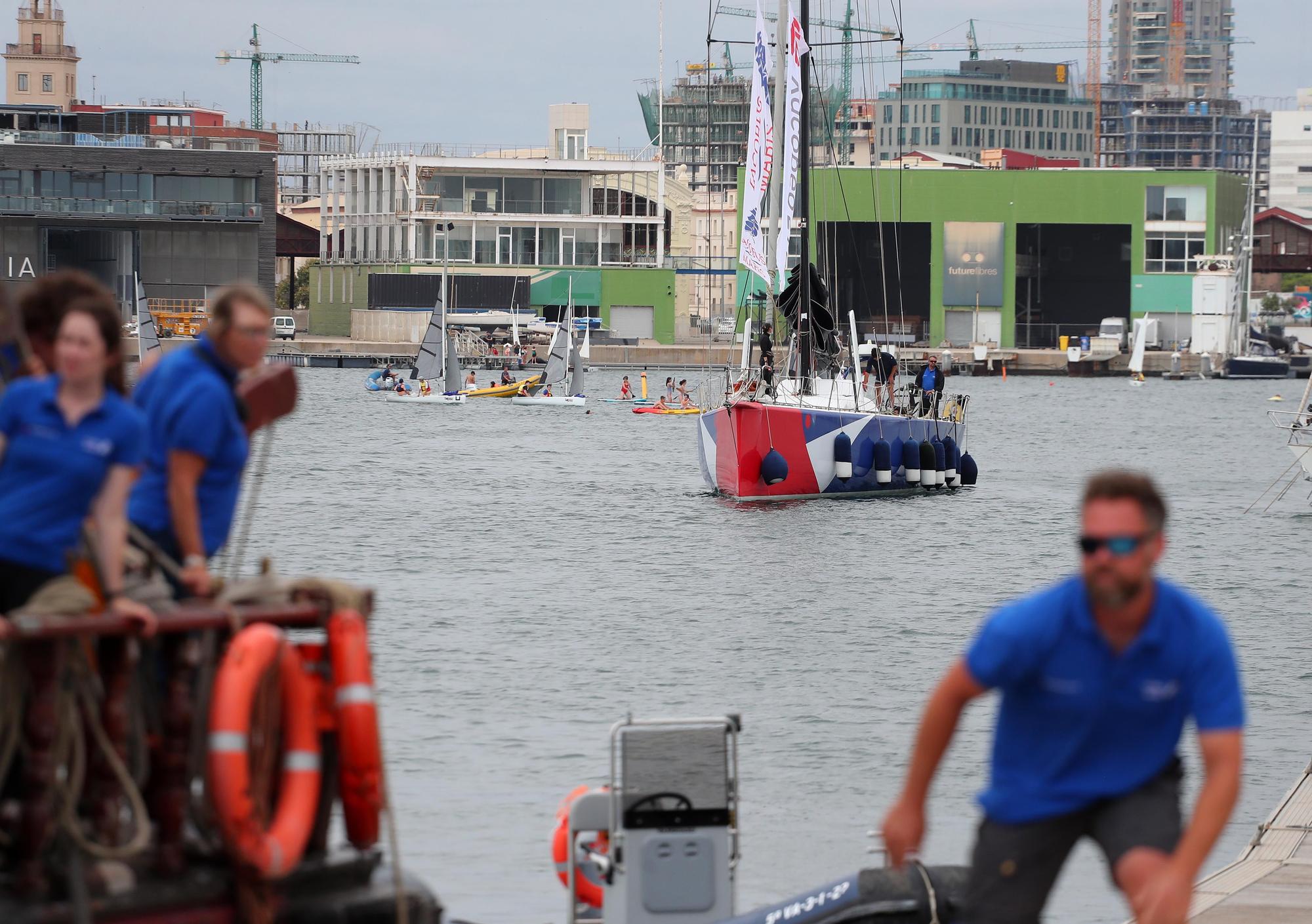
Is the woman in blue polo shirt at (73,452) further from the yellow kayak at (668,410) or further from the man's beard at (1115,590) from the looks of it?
the yellow kayak at (668,410)

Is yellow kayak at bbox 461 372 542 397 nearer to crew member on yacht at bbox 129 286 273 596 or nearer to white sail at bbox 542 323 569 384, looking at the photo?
white sail at bbox 542 323 569 384

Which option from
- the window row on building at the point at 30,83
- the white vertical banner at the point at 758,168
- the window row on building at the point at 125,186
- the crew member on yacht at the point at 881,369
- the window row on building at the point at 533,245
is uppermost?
the window row on building at the point at 30,83

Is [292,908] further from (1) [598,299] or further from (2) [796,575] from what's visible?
(1) [598,299]

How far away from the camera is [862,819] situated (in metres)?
13.0

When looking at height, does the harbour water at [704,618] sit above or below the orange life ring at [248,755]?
below

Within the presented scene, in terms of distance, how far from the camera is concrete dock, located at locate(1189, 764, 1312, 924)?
7.89 meters

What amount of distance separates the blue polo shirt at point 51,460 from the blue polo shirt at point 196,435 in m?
0.24

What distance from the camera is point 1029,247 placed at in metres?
108

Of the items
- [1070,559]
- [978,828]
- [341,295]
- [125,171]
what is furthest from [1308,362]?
[978,828]

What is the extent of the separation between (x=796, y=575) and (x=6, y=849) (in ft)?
71.7

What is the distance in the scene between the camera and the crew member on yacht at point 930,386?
111 feet

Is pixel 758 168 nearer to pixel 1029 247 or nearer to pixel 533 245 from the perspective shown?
pixel 1029 247

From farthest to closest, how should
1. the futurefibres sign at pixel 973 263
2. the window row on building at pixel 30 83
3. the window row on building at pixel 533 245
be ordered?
the window row on building at pixel 30 83 → the window row on building at pixel 533 245 → the futurefibres sign at pixel 973 263

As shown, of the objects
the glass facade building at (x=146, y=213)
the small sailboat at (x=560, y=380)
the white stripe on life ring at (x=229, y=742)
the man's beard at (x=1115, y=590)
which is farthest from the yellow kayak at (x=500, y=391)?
the man's beard at (x=1115, y=590)
